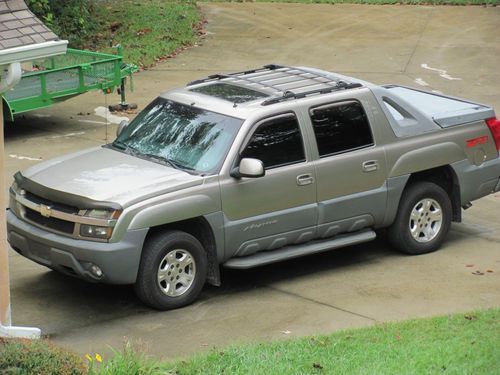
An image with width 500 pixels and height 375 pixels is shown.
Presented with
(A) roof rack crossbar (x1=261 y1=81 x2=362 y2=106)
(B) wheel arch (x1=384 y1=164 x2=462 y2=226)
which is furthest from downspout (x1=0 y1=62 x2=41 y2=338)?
(B) wheel arch (x1=384 y1=164 x2=462 y2=226)

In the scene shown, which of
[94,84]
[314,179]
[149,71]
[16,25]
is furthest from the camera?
[149,71]

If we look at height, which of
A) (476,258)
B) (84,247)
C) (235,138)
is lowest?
(476,258)

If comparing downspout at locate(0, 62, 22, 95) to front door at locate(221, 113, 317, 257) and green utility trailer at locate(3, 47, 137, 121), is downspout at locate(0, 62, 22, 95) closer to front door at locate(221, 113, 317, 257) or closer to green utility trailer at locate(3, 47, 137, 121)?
front door at locate(221, 113, 317, 257)

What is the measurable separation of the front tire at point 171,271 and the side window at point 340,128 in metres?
1.73

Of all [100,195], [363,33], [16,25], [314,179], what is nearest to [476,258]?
[314,179]

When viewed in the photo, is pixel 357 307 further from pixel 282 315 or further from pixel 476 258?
pixel 476 258

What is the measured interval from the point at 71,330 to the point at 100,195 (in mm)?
1172

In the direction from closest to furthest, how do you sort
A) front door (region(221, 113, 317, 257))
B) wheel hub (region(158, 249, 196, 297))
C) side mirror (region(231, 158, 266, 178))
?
wheel hub (region(158, 249, 196, 297))
side mirror (region(231, 158, 266, 178))
front door (region(221, 113, 317, 257))

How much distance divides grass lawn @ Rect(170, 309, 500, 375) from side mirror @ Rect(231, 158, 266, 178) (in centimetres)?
173

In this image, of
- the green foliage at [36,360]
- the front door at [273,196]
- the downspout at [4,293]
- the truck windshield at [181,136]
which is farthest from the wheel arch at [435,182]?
the green foliage at [36,360]

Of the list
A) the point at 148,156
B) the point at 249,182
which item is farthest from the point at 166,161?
the point at 249,182

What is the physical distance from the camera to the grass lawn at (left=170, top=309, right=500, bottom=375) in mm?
7504

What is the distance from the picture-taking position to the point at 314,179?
33.2ft

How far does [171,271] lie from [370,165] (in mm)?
2405
